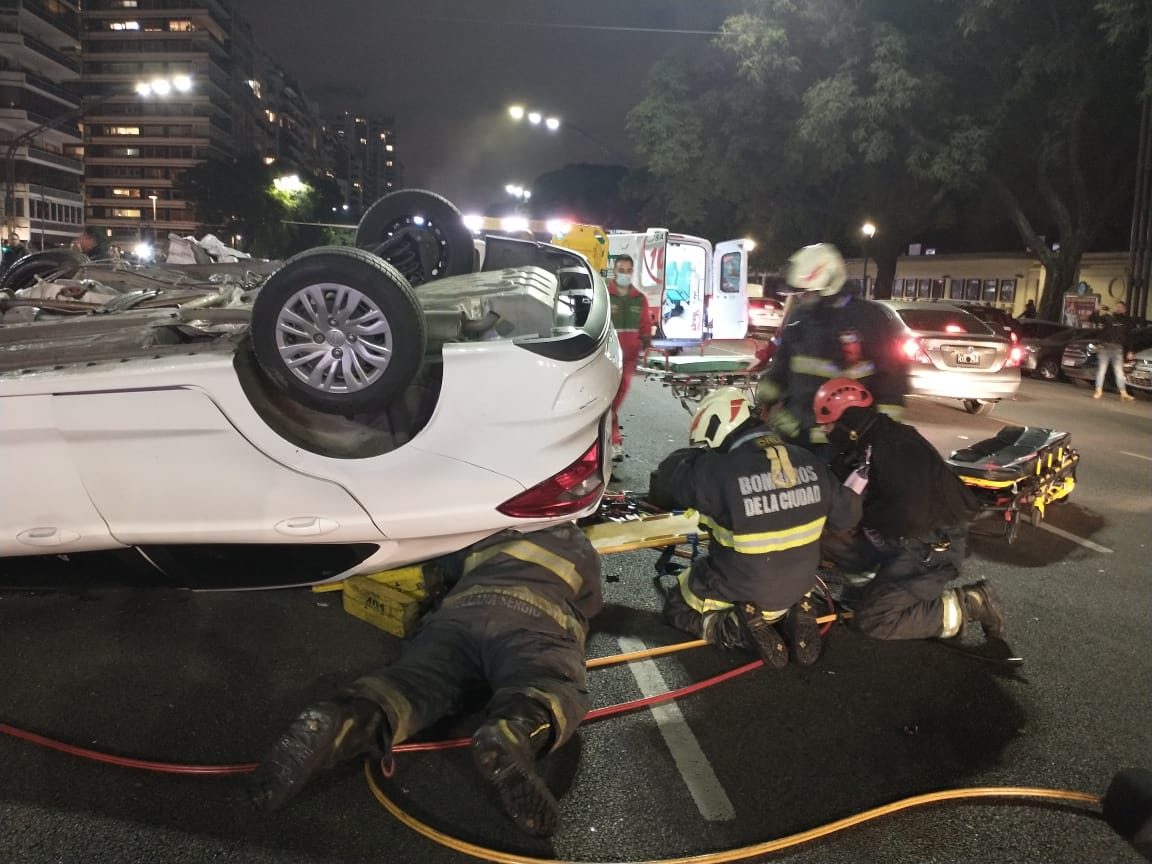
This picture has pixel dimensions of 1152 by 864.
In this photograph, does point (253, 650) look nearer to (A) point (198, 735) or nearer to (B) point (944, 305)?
(A) point (198, 735)

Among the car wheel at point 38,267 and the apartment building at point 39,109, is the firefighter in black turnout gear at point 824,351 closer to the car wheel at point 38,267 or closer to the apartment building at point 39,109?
the car wheel at point 38,267

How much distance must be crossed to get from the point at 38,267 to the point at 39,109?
56.5 meters

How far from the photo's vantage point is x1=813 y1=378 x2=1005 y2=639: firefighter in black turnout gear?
4.02 m

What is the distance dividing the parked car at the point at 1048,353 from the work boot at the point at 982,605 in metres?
15.8

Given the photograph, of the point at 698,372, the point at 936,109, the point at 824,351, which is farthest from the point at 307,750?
the point at 936,109

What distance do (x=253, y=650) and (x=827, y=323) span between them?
3644mm

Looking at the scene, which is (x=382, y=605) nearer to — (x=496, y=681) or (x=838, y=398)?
(x=496, y=681)

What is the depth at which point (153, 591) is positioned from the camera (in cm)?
445

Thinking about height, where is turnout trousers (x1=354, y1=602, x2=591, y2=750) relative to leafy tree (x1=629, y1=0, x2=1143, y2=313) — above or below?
below

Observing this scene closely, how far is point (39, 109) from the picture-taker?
52.3m

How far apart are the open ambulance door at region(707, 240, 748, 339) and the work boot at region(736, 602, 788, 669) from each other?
36.5 ft

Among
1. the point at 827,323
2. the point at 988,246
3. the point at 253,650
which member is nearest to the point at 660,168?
the point at 988,246

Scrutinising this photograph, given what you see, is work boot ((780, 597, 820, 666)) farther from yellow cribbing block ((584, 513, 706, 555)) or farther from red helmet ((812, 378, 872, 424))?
red helmet ((812, 378, 872, 424))

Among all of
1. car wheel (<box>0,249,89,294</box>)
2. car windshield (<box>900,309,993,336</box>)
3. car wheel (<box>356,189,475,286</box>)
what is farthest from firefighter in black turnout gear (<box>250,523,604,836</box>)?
car windshield (<box>900,309,993,336</box>)
